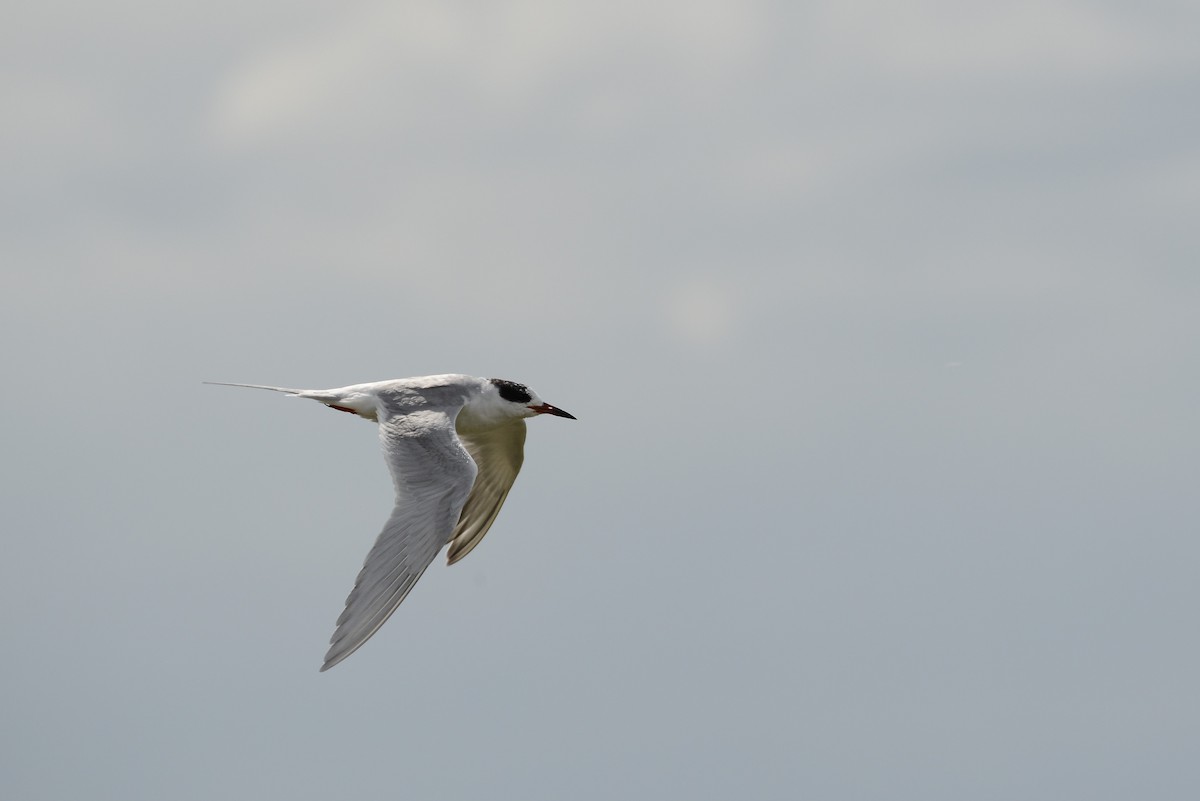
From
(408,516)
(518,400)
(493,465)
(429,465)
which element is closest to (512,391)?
(518,400)

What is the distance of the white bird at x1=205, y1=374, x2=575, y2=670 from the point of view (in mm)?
13516

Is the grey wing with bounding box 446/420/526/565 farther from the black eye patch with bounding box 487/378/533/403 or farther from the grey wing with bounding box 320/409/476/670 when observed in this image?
the grey wing with bounding box 320/409/476/670

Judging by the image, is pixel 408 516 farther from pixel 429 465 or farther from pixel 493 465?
pixel 493 465

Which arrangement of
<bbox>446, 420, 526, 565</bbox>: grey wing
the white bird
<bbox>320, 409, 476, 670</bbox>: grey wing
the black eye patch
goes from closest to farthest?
<bbox>320, 409, 476, 670</bbox>: grey wing
the white bird
the black eye patch
<bbox>446, 420, 526, 565</bbox>: grey wing

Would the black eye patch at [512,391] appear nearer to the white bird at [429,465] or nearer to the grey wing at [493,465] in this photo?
the white bird at [429,465]

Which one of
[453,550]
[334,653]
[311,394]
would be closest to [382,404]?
[311,394]

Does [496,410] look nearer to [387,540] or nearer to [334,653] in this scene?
[387,540]

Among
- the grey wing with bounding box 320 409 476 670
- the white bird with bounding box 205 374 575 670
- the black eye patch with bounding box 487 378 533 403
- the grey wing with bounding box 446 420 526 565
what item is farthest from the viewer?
the grey wing with bounding box 446 420 526 565

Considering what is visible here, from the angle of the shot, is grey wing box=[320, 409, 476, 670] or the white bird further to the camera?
the white bird

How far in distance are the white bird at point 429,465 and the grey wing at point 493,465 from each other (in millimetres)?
11

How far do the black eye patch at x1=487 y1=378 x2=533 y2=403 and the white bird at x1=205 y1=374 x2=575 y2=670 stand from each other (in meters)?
0.01

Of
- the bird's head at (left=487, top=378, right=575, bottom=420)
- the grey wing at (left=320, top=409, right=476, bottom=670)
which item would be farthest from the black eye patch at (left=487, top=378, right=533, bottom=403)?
the grey wing at (left=320, top=409, right=476, bottom=670)

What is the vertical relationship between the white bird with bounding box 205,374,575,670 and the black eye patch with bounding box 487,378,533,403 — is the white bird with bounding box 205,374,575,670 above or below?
below

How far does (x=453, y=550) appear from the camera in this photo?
1778 cm
